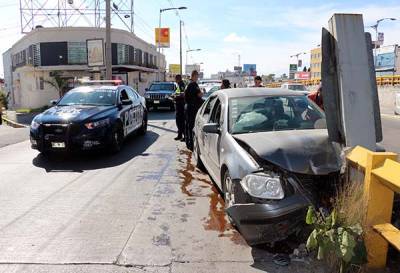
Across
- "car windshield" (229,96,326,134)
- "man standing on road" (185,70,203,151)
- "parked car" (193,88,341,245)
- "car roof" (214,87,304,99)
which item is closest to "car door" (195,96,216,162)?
"car roof" (214,87,304,99)

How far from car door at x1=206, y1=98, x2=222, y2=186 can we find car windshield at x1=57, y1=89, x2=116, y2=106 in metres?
4.53

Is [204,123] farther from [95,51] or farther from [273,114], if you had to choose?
[95,51]

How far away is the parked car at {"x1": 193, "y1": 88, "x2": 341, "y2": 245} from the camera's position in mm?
4195

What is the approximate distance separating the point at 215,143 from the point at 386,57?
2938 inches

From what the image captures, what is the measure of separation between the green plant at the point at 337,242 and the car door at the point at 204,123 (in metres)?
3.44

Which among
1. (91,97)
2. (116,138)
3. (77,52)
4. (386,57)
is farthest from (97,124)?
(386,57)

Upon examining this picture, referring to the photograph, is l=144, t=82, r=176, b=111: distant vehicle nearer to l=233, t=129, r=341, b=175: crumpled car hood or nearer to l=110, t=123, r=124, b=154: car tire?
l=110, t=123, r=124, b=154: car tire

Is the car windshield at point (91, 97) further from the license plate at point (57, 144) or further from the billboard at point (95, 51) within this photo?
the billboard at point (95, 51)

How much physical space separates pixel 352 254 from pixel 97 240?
2.69 meters

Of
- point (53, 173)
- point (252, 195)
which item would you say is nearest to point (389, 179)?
point (252, 195)

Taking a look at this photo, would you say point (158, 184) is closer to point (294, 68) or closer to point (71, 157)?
point (71, 157)

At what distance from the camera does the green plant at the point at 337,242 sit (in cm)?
359

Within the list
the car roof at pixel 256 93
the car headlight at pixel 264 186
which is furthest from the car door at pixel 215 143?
the car headlight at pixel 264 186

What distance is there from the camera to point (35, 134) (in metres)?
9.35
